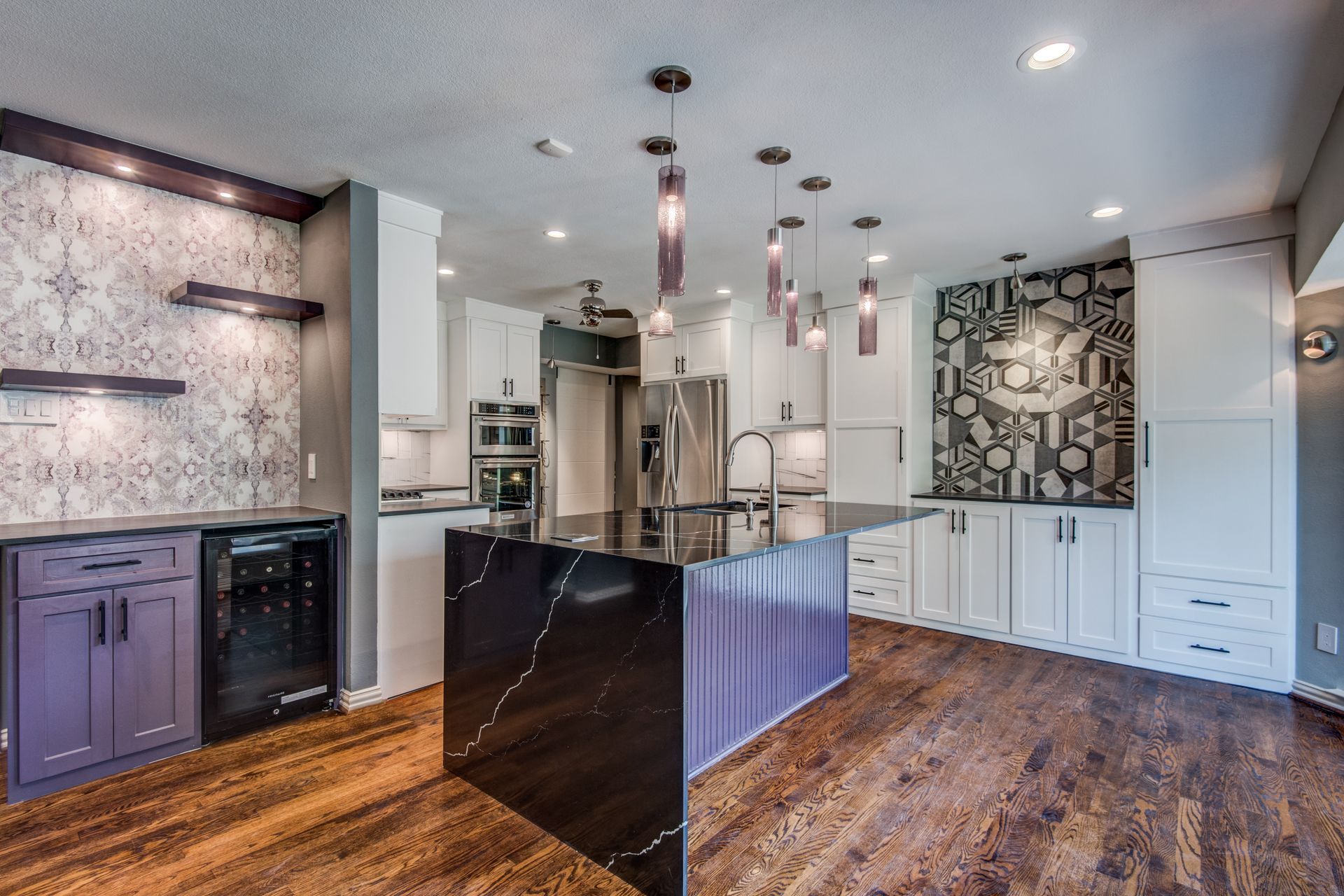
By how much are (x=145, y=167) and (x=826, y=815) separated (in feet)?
12.0

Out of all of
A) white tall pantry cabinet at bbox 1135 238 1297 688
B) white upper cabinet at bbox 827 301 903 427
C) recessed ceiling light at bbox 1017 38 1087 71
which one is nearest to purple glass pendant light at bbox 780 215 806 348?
recessed ceiling light at bbox 1017 38 1087 71

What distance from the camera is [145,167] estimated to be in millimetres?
2631

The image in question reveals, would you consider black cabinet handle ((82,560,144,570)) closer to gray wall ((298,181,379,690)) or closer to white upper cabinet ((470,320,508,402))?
gray wall ((298,181,379,690))

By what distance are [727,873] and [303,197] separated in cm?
334

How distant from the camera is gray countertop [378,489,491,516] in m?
3.12

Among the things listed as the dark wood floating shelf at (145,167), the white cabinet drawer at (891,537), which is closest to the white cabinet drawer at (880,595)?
the white cabinet drawer at (891,537)

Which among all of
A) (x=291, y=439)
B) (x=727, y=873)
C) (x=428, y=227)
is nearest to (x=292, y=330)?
(x=291, y=439)

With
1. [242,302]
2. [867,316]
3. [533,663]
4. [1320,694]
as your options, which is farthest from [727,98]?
[1320,694]

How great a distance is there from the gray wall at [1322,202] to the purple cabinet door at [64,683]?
4.68 metres

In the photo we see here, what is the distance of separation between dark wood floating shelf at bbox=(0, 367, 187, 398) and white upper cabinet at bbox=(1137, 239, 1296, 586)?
4.95 metres

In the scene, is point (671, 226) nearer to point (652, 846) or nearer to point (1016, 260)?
point (652, 846)

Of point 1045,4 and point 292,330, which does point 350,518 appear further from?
point 1045,4

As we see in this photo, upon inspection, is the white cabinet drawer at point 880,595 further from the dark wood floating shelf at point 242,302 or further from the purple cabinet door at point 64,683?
the purple cabinet door at point 64,683

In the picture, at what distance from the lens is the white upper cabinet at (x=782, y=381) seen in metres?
5.02
